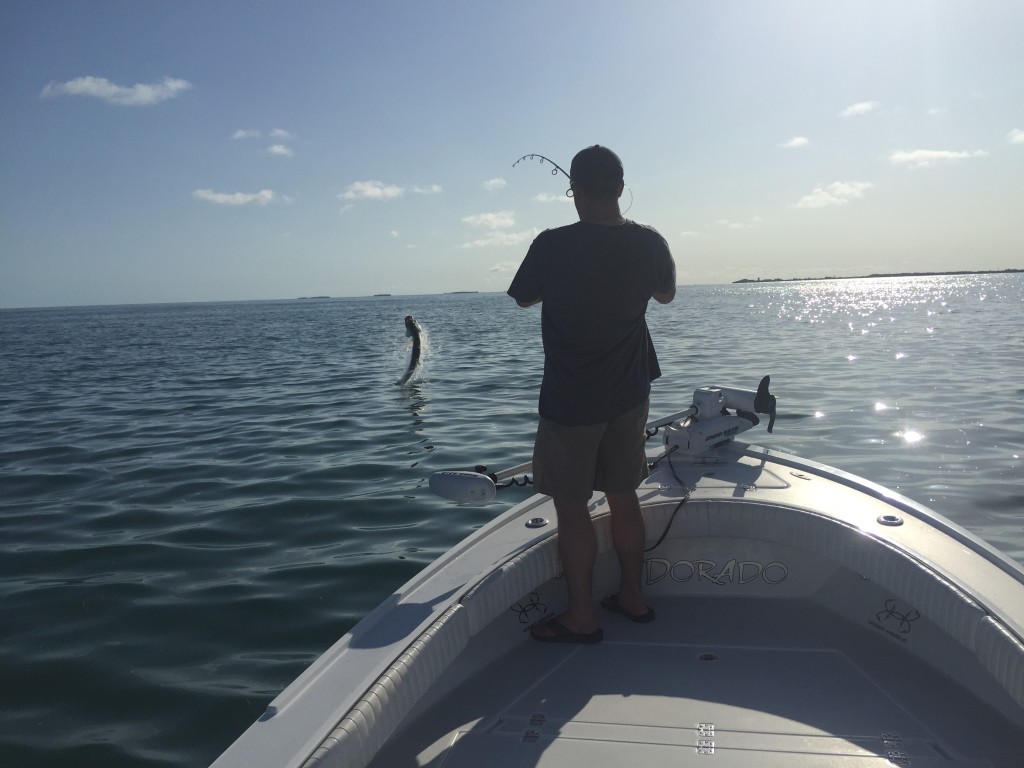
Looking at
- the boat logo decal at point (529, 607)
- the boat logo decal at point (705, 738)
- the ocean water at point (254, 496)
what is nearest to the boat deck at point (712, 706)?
the boat logo decal at point (705, 738)

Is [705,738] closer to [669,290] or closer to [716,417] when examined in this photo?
[669,290]

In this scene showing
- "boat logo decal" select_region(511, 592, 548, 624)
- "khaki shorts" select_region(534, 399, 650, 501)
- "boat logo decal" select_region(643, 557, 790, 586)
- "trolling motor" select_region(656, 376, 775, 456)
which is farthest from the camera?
"trolling motor" select_region(656, 376, 775, 456)

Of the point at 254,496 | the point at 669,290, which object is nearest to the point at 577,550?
the point at 669,290

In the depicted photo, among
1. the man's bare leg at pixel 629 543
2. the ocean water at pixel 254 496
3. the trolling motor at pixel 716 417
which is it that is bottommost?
the ocean water at pixel 254 496

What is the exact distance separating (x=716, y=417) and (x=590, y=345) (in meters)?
1.74

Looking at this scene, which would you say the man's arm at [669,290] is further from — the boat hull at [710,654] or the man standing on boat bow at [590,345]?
the boat hull at [710,654]

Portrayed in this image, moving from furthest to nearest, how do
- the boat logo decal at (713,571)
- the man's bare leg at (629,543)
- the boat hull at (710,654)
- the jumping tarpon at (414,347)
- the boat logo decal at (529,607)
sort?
1. the jumping tarpon at (414,347)
2. the boat logo decal at (713,571)
3. the boat logo decal at (529,607)
4. the man's bare leg at (629,543)
5. the boat hull at (710,654)

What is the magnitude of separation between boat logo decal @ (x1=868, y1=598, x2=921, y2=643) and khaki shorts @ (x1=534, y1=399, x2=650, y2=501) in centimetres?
119

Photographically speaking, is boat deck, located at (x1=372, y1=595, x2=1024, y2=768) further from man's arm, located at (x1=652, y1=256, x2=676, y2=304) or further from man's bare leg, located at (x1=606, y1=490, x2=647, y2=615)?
man's arm, located at (x1=652, y1=256, x2=676, y2=304)

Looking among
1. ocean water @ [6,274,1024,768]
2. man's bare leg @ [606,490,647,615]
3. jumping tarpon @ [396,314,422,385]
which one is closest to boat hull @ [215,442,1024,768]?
man's bare leg @ [606,490,647,615]

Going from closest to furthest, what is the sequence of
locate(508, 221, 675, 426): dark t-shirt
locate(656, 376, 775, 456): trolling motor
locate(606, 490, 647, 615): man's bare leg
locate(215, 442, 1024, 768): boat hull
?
locate(215, 442, 1024, 768): boat hull < locate(508, 221, 675, 426): dark t-shirt < locate(606, 490, 647, 615): man's bare leg < locate(656, 376, 775, 456): trolling motor

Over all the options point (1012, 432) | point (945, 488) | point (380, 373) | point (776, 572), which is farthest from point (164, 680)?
point (380, 373)

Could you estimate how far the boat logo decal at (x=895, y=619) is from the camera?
9.65 ft

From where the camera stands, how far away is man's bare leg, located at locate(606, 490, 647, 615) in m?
3.11
